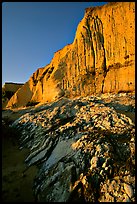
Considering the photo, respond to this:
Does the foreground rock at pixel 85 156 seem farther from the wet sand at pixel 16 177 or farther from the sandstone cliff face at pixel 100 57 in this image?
the sandstone cliff face at pixel 100 57

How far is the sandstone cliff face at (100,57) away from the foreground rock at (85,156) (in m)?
14.2

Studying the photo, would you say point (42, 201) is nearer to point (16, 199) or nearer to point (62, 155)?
point (16, 199)

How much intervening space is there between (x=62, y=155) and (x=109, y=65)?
22982 millimetres

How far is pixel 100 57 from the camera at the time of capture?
116 feet

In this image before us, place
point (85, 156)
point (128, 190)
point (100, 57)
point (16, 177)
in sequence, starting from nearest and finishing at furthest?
1. point (128, 190)
2. point (85, 156)
3. point (16, 177)
4. point (100, 57)

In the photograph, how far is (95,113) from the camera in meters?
18.7

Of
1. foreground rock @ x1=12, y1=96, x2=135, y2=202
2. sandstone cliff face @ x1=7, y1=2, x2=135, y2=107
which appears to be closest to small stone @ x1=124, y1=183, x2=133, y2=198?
foreground rock @ x1=12, y1=96, x2=135, y2=202

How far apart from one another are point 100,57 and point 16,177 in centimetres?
2631

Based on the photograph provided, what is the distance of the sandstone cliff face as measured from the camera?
104ft

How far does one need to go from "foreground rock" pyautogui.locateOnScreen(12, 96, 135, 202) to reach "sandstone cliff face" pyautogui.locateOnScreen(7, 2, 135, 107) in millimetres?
14230

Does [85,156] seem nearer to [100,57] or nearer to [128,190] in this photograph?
[128,190]

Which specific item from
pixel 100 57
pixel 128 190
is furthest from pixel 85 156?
pixel 100 57

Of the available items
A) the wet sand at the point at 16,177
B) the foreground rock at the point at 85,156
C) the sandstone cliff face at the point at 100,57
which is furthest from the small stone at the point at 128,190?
the sandstone cliff face at the point at 100,57

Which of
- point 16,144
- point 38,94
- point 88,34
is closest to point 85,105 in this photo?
point 16,144
